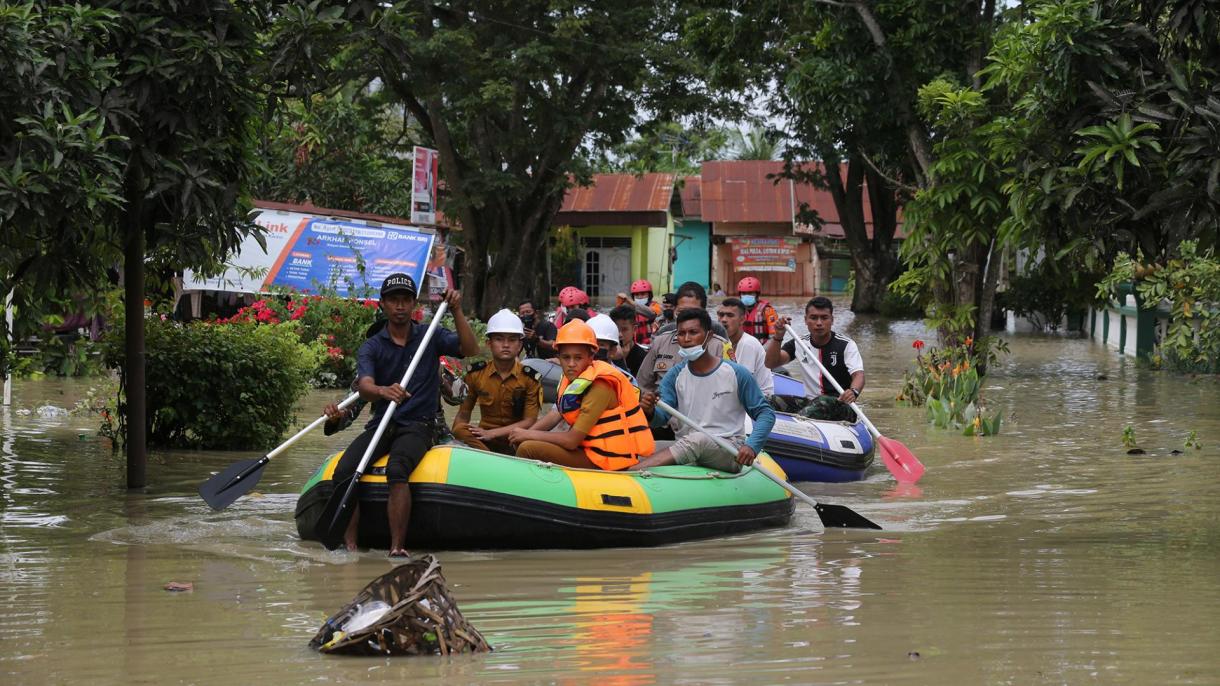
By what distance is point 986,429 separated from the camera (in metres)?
14.8

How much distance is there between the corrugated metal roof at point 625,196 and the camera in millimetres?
50781

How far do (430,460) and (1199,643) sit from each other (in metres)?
4.33

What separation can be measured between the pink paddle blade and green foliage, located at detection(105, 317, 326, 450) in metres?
5.36

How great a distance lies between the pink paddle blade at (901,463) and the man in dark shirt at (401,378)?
434cm

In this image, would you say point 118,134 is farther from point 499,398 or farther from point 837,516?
point 837,516

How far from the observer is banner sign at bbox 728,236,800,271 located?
55.0m

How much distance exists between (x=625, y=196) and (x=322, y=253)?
27.8m

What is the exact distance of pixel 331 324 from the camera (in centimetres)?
1906

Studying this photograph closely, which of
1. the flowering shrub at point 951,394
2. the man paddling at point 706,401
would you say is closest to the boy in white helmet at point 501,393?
the man paddling at point 706,401

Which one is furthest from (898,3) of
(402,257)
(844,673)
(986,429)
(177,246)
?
(844,673)

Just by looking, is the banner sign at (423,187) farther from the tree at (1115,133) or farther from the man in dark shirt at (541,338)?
the tree at (1115,133)

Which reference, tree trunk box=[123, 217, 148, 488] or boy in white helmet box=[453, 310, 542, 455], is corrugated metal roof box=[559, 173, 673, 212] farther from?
boy in white helmet box=[453, 310, 542, 455]

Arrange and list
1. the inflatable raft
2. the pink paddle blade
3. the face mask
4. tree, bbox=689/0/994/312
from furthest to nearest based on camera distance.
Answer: tree, bbox=689/0/994/312 < the inflatable raft < the pink paddle blade < the face mask

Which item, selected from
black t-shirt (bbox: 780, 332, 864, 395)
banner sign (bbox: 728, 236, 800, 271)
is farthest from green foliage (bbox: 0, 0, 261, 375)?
banner sign (bbox: 728, 236, 800, 271)
